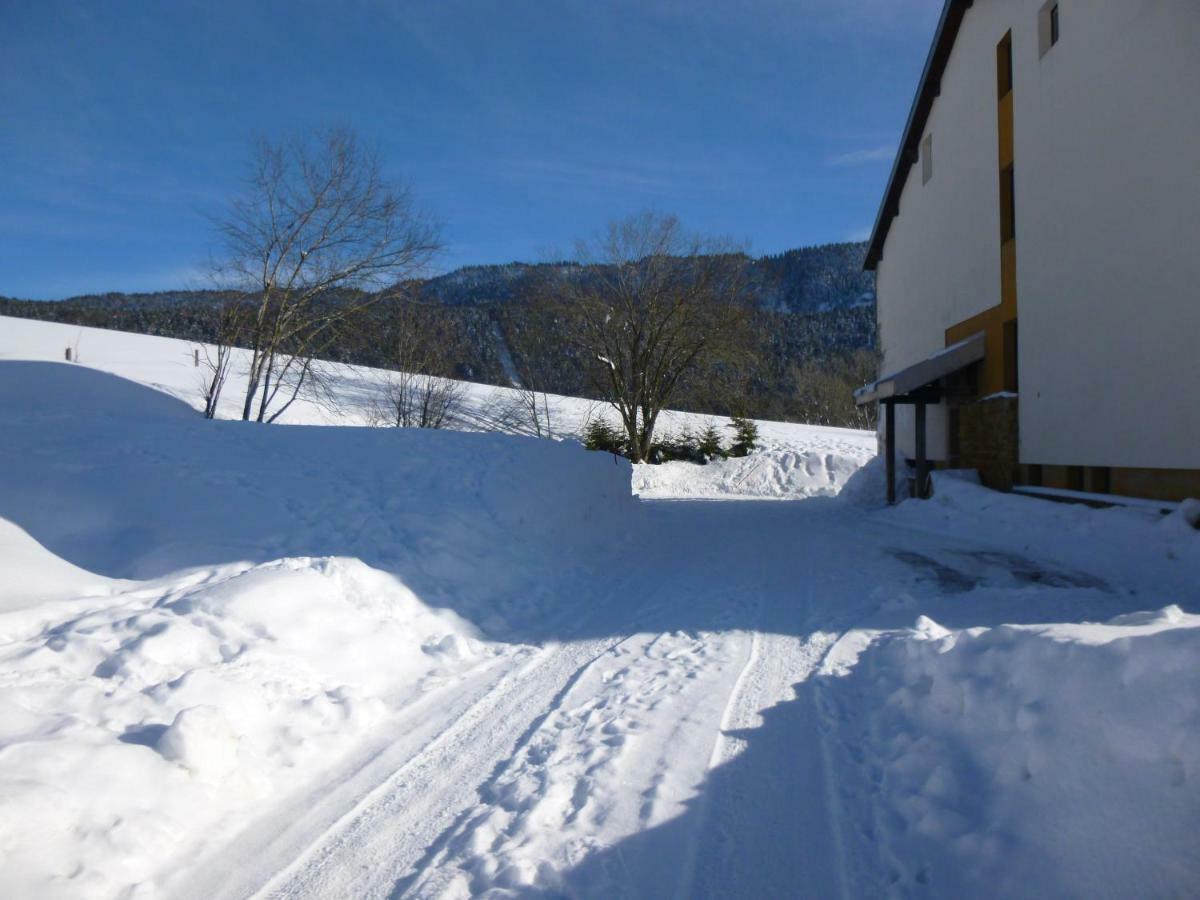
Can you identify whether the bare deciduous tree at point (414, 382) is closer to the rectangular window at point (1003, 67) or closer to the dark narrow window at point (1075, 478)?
the rectangular window at point (1003, 67)

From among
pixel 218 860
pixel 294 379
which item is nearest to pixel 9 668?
pixel 218 860

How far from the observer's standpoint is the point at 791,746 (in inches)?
161

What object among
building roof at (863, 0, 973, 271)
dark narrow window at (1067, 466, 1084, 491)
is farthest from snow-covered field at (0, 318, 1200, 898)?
building roof at (863, 0, 973, 271)

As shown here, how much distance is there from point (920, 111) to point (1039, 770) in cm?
1961

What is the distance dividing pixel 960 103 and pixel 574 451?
1190cm

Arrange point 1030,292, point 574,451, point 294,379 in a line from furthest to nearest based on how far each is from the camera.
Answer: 1. point 294,379
2. point 574,451
3. point 1030,292

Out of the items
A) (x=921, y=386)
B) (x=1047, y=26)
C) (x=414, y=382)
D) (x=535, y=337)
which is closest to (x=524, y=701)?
(x=921, y=386)

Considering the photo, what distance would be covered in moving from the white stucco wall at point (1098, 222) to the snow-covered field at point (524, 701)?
200 centimetres

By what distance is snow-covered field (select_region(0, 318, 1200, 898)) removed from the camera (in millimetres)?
2988

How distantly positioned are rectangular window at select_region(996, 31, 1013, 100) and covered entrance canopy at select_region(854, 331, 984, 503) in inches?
184

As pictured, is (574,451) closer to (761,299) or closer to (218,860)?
(218,860)

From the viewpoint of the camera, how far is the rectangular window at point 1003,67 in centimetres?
1408

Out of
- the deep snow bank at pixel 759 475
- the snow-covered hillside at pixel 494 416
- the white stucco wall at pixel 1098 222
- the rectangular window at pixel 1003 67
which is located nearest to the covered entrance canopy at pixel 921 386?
the white stucco wall at pixel 1098 222

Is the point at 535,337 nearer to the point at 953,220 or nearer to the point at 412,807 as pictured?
the point at 953,220
